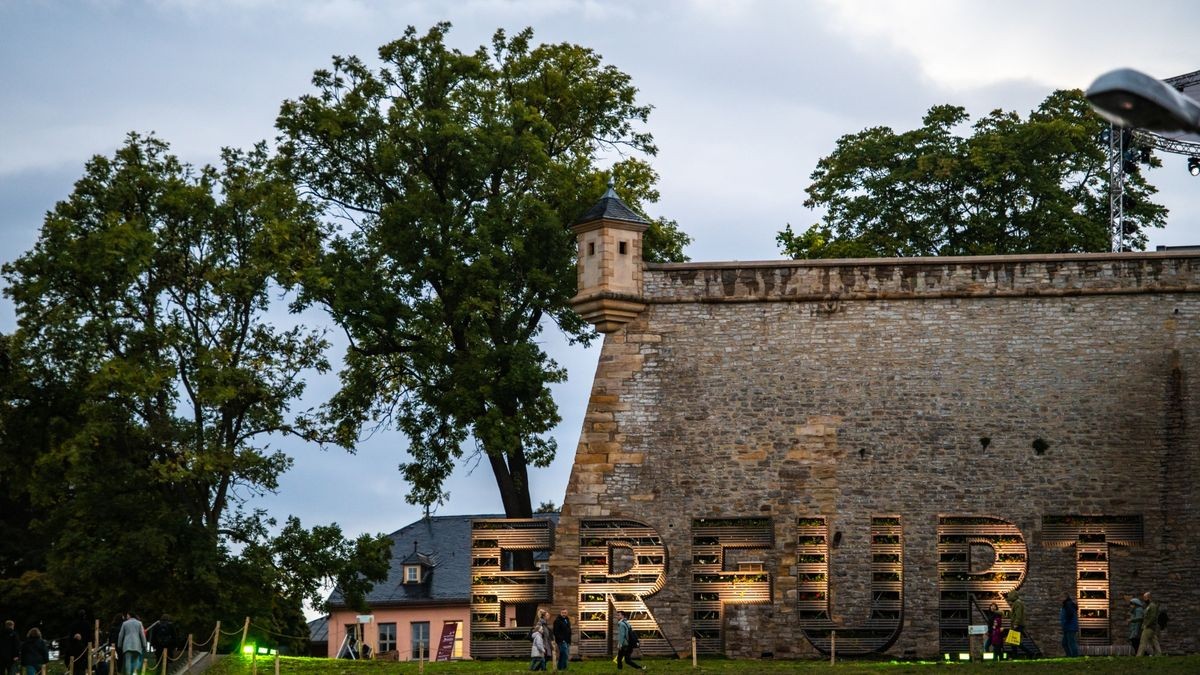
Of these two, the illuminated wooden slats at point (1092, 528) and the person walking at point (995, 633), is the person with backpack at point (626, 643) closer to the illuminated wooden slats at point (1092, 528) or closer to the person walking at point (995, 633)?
the person walking at point (995, 633)

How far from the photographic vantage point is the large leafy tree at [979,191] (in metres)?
44.2

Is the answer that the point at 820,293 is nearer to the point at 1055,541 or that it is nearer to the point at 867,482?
the point at 867,482

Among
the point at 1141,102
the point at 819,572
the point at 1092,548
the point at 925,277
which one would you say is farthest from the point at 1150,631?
the point at 1141,102

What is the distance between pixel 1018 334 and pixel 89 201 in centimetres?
1878

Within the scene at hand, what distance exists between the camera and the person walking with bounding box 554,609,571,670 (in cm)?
2981

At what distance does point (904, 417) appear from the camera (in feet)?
109

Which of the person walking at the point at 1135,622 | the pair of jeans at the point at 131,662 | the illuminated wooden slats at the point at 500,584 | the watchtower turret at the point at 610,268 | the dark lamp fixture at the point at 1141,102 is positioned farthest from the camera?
the watchtower turret at the point at 610,268

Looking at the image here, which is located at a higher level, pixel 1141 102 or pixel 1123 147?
pixel 1123 147

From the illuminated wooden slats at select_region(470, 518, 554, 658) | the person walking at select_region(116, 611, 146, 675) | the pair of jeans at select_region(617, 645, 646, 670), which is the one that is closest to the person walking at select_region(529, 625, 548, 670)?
the pair of jeans at select_region(617, 645, 646, 670)

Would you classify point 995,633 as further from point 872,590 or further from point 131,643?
point 131,643

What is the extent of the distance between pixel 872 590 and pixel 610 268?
25.1ft

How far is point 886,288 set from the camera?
110 feet

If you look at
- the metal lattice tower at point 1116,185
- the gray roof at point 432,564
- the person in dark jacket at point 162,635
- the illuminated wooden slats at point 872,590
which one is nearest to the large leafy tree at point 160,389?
the person in dark jacket at point 162,635

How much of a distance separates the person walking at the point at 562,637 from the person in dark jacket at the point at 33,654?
27.8ft
